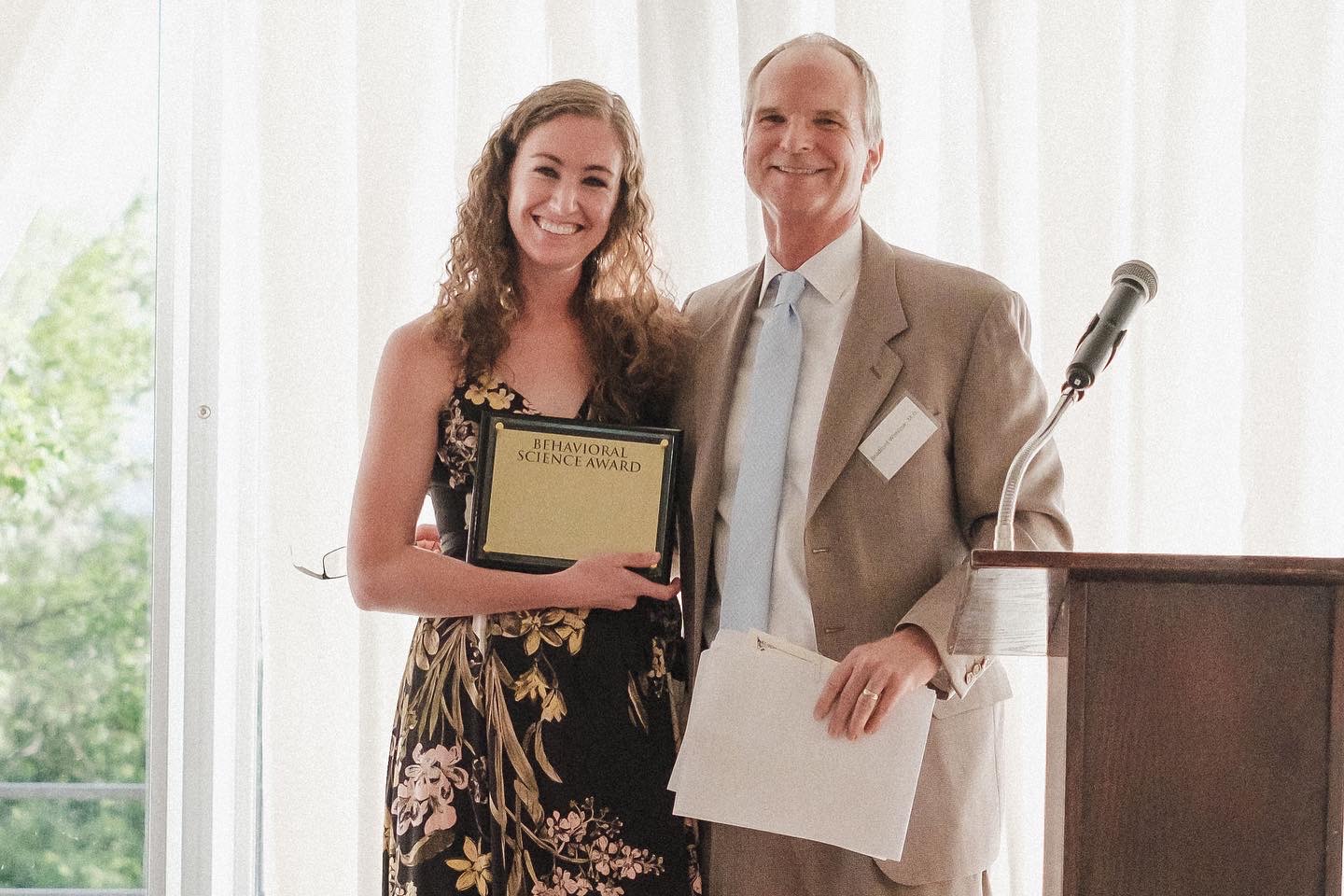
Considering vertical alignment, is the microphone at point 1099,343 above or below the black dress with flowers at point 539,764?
above

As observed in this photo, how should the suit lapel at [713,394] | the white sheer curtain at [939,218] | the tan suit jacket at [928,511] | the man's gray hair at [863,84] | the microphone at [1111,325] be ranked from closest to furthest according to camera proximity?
the microphone at [1111,325] < the tan suit jacket at [928,511] < the suit lapel at [713,394] < the man's gray hair at [863,84] < the white sheer curtain at [939,218]

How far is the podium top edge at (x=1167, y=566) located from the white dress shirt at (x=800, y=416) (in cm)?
75

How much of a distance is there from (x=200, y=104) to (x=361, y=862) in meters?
1.65

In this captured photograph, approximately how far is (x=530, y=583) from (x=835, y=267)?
26.2 inches

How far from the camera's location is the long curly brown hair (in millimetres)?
1907

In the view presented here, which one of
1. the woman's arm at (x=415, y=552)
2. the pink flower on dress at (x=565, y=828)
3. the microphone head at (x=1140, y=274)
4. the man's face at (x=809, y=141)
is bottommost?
the pink flower on dress at (x=565, y=828)

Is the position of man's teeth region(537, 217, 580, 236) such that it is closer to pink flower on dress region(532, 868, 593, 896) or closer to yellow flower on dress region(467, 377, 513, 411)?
yellow flower on dress region(467, 377, 513, 411)

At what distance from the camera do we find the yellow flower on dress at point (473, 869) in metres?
1.71

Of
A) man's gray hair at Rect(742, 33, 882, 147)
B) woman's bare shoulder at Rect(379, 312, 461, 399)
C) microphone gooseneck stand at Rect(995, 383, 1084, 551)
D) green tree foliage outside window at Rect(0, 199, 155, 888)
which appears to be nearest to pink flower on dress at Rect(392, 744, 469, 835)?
woman's bare shoulder at Rect(379, 312, 461, 399)

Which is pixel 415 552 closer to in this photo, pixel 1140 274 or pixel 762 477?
pixel 762 477

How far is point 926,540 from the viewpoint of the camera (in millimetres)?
1743

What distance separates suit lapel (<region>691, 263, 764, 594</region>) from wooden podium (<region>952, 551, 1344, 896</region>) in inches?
31.8

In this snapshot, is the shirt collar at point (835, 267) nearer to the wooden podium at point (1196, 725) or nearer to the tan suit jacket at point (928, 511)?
the tan suit jacket at point (928, 511)

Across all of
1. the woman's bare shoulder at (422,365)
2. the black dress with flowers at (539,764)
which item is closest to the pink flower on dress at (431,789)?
the black dress with flowers at (539,764)
